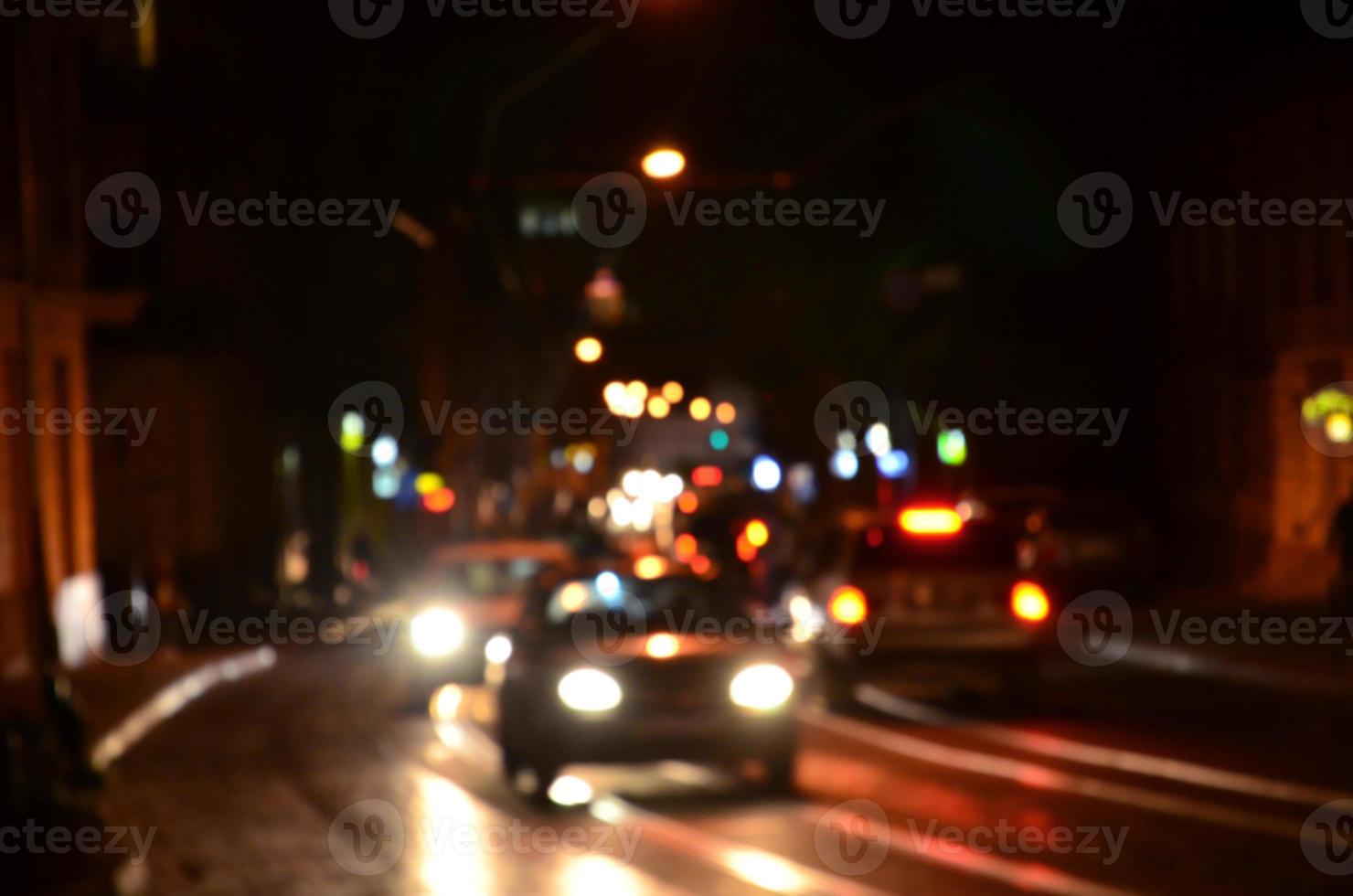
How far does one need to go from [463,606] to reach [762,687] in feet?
31.9

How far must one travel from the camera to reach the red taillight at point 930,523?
69.7ft

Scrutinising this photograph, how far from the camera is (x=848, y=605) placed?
20812 millimetres

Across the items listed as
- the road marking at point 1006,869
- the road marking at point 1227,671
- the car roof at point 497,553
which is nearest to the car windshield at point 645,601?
the road marking at point 1006,869

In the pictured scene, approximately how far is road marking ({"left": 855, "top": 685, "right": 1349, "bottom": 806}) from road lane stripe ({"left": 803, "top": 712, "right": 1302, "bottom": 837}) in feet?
1.60

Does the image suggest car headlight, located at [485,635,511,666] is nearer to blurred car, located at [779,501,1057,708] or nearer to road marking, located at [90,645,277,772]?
road marking, located at [90,645,277,772]

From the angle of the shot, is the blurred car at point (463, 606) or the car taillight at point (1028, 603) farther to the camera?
the blurred car at point (463, 606)

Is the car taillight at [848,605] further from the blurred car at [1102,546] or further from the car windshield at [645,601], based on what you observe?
the blurred car at [1102,546]

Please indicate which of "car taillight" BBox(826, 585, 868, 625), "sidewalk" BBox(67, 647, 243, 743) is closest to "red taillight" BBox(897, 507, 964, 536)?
"car taillight" BBox(826, 585, 868, 625)

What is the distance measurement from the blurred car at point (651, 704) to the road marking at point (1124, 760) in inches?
105

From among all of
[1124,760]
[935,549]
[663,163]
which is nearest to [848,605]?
[935,549]

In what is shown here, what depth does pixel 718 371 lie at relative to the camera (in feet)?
314

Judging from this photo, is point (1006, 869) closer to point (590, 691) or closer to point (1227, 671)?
point (590, 691)

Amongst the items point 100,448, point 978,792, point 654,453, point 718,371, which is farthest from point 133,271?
point 718,371

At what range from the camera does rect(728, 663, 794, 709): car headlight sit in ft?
48.2
